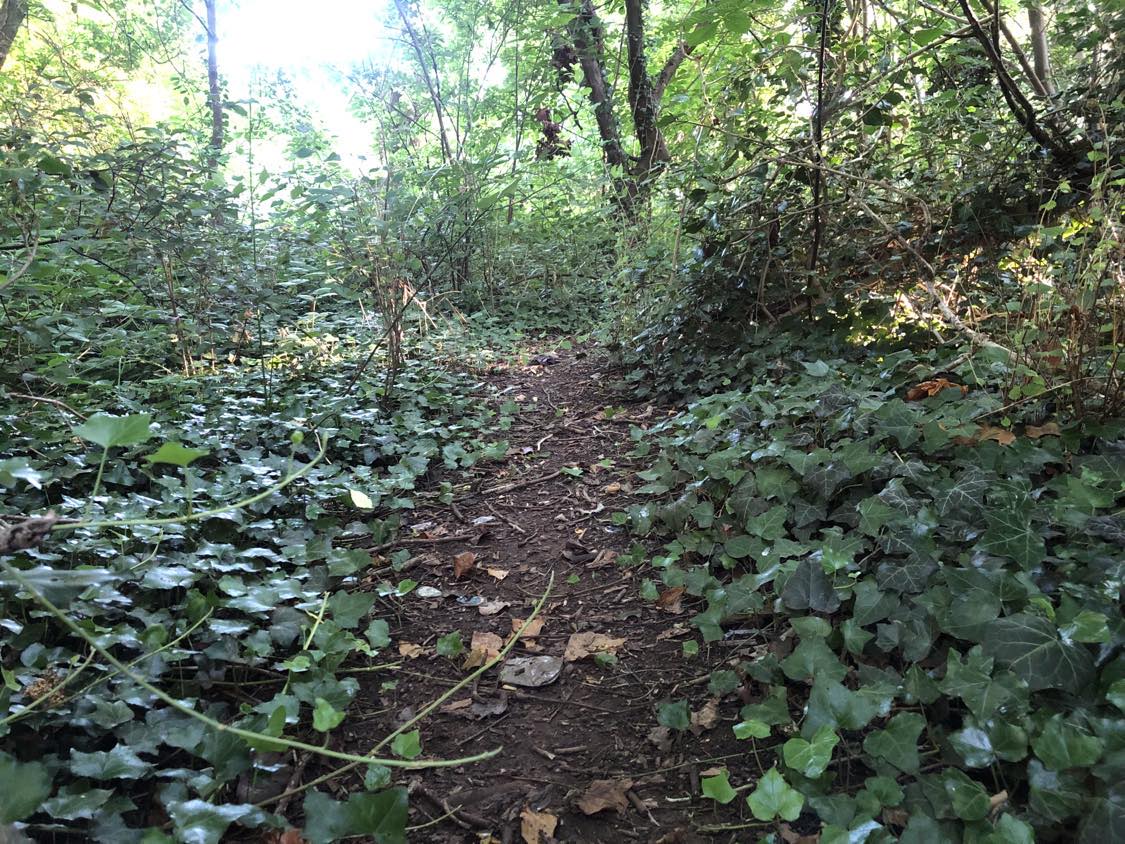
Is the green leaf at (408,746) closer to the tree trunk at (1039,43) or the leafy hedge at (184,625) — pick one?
the leafy hedge at (184,625)

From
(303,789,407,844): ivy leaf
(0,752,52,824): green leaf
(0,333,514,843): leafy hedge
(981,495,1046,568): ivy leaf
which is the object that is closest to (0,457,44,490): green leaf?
(0,333,514,843): leafy hedge

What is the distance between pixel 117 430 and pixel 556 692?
138 centimetres

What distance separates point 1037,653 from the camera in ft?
4.51

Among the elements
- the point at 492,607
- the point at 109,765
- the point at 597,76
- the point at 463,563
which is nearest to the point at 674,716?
the point at 492,607

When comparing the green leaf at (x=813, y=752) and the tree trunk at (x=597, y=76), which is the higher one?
the tree trunk at (x=597, y=76)

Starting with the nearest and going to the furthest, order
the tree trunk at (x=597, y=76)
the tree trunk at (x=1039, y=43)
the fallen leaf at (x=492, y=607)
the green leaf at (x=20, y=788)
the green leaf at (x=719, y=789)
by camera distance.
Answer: the green leaf at (x=20, y=788), the green leaf at (x=719, y=789), the fallen leaf at (x=492, y=607), the tree trunk at (x=1039, y=43), the tree trunk at (x=597, y=76)

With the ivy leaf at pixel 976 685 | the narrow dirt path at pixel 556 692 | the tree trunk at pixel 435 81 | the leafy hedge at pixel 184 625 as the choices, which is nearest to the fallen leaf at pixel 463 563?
the narrow dirt path at pixel 556 692

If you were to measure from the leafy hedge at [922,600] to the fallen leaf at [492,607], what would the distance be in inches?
23.8

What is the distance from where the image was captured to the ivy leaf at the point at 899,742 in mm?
1329

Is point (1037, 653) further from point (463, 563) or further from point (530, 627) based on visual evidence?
point (463, 563)

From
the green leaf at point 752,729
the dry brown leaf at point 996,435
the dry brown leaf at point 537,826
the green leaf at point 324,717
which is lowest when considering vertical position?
the dry brown leaf at point 537,826

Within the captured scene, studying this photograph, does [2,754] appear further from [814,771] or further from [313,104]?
[313,104]

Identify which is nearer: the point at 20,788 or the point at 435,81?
the point at 20,788

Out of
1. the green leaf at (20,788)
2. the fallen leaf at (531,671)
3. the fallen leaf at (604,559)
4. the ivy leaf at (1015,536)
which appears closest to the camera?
the green leaf at (20,788)
